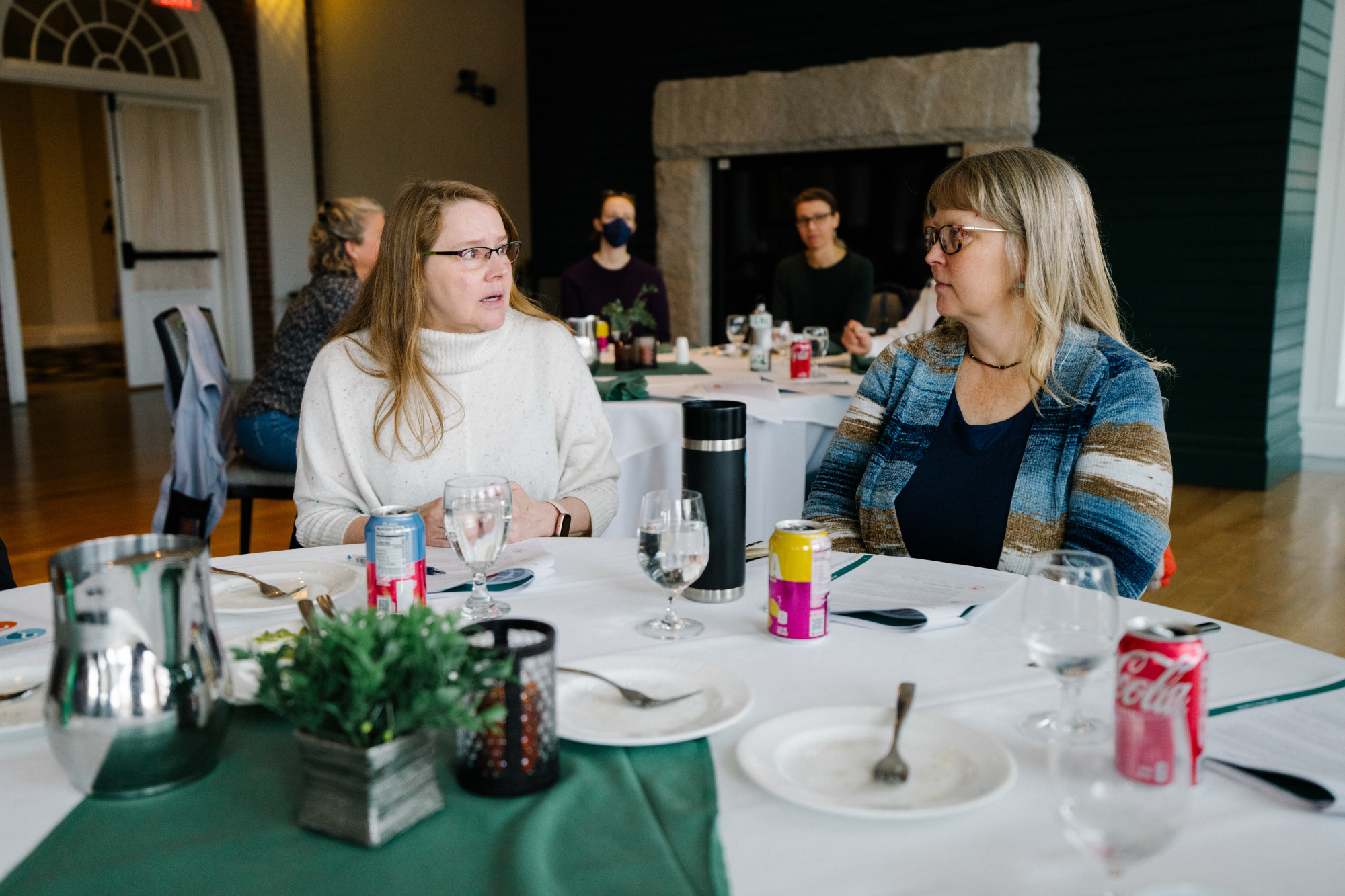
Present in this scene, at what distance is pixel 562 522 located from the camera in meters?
1.92

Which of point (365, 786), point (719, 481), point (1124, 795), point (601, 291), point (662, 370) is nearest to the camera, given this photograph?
point (1124, 795)

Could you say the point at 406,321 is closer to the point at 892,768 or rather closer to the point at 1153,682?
the point at 892,768

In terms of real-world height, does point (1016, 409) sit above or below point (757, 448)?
above

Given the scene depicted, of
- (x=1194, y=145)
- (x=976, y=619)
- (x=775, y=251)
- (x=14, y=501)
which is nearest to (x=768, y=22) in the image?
(x=775, y=251)

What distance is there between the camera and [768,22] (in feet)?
21.6

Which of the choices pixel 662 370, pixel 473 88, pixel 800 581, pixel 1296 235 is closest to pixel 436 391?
pixel 800 581

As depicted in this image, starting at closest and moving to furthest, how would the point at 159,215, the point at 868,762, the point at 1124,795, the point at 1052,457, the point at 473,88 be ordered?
the point at 1124,795 < the point at 868,762 < the point at 1052,457 < the point at 159,215 < the point at 473,88

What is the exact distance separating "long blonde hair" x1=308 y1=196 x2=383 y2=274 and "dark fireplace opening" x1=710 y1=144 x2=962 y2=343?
361cm

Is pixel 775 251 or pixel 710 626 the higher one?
pixel 775 251

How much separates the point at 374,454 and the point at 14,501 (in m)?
3.87

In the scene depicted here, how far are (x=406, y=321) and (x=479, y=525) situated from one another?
81 cm

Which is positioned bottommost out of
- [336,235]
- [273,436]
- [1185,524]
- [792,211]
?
[1185,524]

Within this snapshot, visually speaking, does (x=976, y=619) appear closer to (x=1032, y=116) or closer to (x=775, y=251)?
(x=1032, y=116)

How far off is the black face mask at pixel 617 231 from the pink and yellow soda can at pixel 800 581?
14.0 ft
